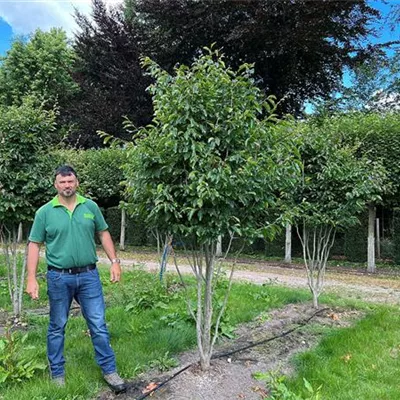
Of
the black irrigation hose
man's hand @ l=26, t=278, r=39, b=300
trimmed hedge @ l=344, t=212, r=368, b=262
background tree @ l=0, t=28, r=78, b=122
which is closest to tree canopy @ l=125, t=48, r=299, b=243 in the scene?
man's hand @ l=26, t=278, r=39, b=300

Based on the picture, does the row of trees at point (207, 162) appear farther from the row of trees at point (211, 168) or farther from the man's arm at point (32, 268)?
the man's arm at point (32, 268)

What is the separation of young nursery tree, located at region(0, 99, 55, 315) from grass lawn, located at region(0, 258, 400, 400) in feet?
4.45

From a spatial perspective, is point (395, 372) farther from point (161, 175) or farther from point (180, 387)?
point (161, 175)

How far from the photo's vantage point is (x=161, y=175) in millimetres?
3541

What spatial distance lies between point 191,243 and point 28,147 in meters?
3.18

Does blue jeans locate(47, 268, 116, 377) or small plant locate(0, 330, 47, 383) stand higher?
blue jeans locate(47, 268, 116, 377)

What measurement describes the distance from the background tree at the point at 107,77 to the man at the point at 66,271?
1510 centimetres

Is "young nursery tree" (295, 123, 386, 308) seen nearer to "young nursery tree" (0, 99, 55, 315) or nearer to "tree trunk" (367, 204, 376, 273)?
"young nursery tree" (0, 99, 55, 315)

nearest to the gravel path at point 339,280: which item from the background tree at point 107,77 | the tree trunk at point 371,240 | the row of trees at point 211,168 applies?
the tree trunk at point 371,240

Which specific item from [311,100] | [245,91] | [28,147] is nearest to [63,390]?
[245,91]

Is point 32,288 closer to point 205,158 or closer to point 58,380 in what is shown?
point 58,380

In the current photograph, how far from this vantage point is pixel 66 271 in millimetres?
3486

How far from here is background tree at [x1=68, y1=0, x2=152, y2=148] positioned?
18453mm

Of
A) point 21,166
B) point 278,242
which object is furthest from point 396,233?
point 21,166
